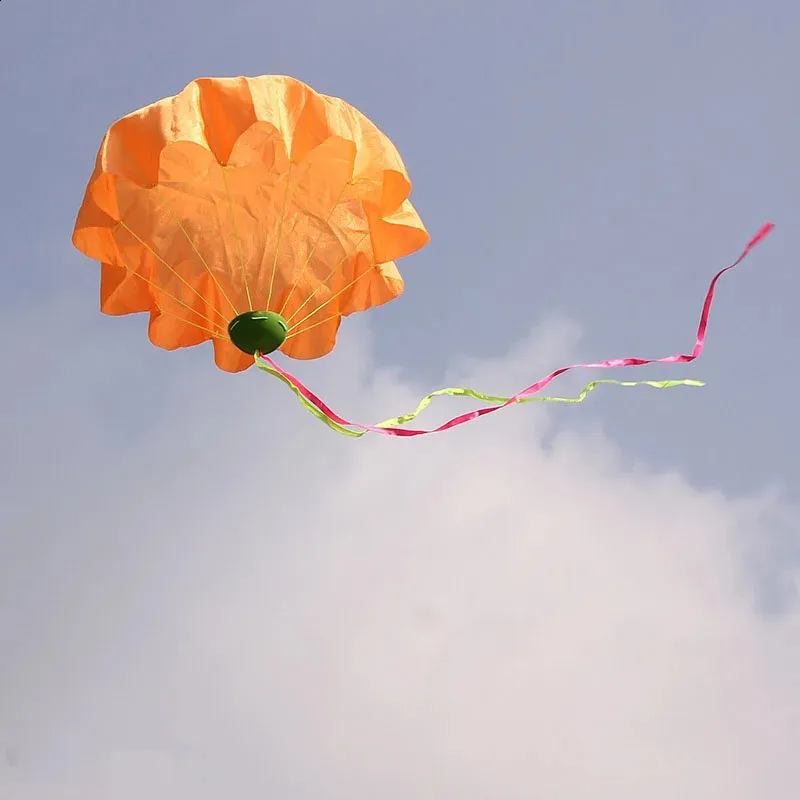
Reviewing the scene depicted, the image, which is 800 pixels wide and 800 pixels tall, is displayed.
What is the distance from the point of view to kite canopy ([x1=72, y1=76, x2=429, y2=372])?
9.20 metres

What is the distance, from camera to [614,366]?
912 cm

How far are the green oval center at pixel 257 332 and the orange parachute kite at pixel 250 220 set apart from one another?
0.4 inches

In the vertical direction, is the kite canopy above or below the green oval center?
above

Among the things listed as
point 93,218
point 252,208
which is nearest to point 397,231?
point 252,208

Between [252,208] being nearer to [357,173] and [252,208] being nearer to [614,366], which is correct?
[357,173]

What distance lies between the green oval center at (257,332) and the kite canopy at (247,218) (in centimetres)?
1

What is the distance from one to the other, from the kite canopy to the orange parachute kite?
0.01m

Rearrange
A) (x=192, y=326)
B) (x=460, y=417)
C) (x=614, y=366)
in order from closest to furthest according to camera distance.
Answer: (x=460, y=417)
(x=614, y=366)
(x=192, y=326)

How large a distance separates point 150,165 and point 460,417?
3.23 meters

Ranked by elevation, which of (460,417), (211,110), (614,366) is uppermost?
(211,110)

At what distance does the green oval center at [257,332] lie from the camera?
942cm

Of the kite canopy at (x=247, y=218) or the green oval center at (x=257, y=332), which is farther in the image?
the green oval center at (x=257, y=332)

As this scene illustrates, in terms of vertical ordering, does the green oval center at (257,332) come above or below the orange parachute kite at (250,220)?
below

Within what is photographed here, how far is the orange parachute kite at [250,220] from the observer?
918cm
